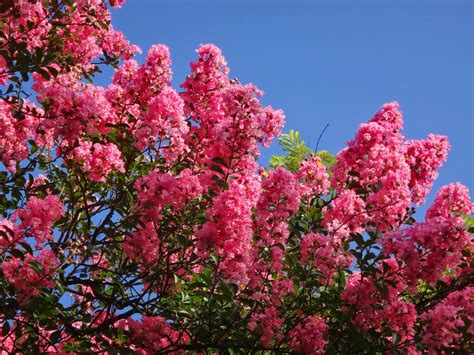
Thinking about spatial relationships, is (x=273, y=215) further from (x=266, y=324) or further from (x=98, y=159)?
(x=98, y=159)

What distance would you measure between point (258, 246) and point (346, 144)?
227cm

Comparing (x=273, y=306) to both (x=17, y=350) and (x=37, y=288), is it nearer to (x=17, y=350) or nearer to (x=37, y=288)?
(x=37, y=288)

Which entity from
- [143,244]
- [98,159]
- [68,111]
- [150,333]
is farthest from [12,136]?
[150,333]

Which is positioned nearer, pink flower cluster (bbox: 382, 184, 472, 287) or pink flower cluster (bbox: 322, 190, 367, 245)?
pink flower cluster (bbox: 382, 184, 472, 287)

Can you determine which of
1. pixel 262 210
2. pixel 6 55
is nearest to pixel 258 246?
pixel 262 210

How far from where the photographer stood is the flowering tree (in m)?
4.35

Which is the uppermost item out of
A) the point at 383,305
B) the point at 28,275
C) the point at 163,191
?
the point at 163,191

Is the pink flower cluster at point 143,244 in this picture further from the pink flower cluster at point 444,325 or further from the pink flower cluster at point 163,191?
the pink flower cluster at point 444,325

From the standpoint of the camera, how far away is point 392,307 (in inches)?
177

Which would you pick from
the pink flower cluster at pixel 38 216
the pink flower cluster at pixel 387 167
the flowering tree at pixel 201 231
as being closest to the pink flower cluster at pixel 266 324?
the flowering tree at pixel 201 231

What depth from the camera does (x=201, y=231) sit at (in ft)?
13.8

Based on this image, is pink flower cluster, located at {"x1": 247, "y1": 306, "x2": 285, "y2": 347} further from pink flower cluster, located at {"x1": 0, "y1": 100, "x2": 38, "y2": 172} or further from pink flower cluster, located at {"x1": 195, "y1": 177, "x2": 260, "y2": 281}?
pink flower cluster, located at {"x1": 0, "y1": 100, "x2": 38, "y2": 172}

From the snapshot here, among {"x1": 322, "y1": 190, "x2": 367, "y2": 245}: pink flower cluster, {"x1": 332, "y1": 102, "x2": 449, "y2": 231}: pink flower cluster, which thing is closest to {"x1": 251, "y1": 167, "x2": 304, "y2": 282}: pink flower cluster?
{"x1": 322, "y1": 190, "x2": 367, "y2": 245}: pink flower cluster

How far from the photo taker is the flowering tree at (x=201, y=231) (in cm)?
435
